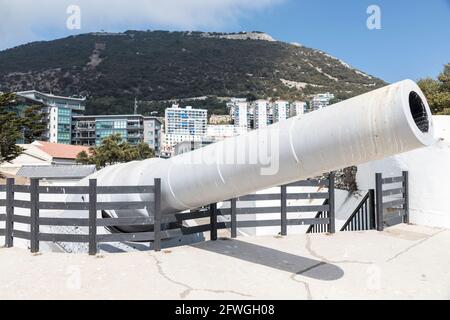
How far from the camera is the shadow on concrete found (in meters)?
5.12

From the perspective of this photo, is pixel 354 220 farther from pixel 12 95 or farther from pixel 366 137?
pixel 12 95

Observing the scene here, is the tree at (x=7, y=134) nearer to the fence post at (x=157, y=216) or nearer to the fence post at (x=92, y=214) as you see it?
the fence post at (x=92, y=214)

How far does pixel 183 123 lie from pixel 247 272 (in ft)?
383

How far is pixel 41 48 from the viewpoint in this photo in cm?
18412

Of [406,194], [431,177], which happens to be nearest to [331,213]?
[406,194]

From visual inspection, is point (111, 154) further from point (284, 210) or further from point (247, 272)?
point (247, 272)

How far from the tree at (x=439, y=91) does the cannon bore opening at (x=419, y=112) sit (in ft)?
71.3

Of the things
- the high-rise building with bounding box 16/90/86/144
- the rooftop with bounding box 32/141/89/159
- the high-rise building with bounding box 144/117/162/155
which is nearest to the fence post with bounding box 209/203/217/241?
the rooftop with bounding box 32/141/89/159

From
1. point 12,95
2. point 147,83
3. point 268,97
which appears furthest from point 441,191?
point 147,83

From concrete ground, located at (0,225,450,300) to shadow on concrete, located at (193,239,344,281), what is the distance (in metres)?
0.01

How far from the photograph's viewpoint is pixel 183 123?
4742 inches

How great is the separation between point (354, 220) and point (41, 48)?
663ft

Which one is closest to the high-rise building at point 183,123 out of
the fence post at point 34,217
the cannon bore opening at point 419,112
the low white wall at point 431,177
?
the low white wall at point 431,177

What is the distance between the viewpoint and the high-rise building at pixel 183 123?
117 m
